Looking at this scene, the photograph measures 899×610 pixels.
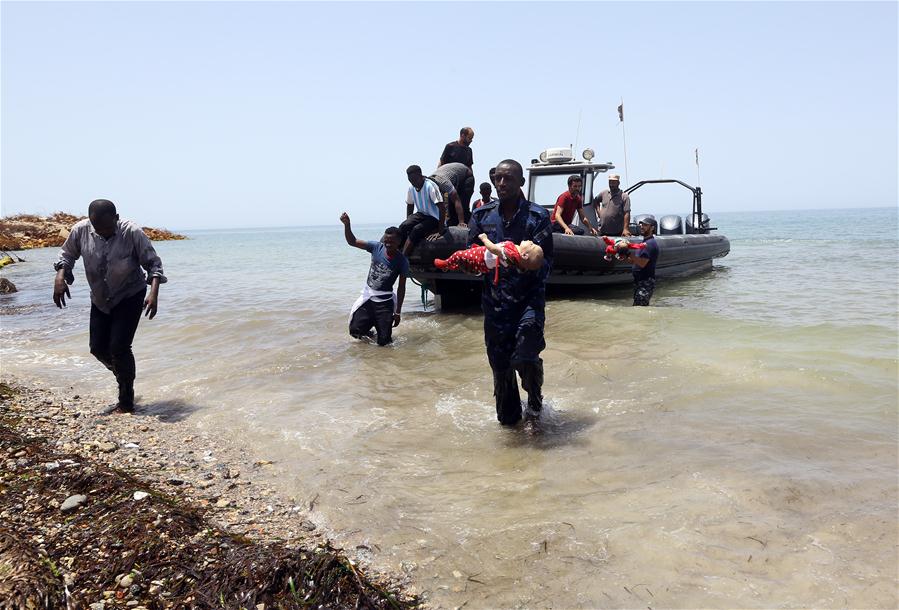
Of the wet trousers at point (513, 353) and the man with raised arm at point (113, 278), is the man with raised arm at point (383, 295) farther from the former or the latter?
the wet trousers at point (513, 353)

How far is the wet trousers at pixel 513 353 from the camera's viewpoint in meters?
4.02

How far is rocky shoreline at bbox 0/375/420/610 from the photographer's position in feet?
7.38

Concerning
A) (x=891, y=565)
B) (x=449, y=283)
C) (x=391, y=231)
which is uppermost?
(x=391, y=231)

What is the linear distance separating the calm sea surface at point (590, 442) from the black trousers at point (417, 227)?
123 centimetres

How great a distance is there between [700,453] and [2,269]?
74.9ft

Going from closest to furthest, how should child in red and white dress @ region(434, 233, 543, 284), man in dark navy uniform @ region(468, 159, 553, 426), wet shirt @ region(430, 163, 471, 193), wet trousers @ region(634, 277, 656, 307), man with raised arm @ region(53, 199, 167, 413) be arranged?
child in red and white dress @ region(434, 233, 543, 284)
man in dark navy uniform @ region(468, 159, 553, 426)
man with raised arm @ region(53, 199, 167, 413)
wet shirt @ region(430, 163, 471, 193)
wet trousers @ region(634, 277, 656, 307)

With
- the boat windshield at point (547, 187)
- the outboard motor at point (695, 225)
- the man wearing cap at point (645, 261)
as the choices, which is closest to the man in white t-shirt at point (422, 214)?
the man wearing cap at point (645, 261)

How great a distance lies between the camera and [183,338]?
843 cm

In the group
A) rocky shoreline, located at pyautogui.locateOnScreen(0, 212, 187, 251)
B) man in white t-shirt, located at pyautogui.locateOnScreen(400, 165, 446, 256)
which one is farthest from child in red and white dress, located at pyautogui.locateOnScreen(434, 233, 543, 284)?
rocky shoreline, located at pyautogui.locateOnScreen(0, 212, 187, 251)

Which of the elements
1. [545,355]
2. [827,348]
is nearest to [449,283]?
[545,355]

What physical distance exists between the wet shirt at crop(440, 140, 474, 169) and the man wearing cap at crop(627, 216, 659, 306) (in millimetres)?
2533

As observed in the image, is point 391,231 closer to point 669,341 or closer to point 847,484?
point 669,341

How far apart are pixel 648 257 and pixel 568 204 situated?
1.45 meters

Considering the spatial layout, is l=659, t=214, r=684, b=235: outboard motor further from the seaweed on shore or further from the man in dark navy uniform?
the seaweed on shore
